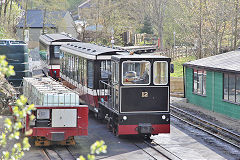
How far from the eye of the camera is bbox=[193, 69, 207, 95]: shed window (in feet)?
78.6

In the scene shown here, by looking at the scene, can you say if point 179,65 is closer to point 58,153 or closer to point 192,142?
point 192,142

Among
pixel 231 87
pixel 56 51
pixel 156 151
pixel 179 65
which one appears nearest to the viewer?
pixel 156 151

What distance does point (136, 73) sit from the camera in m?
15.2

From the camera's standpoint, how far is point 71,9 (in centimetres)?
10425

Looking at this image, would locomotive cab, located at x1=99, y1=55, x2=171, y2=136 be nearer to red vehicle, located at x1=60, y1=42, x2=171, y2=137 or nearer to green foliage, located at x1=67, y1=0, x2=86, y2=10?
red vehicle, located at x1=60, y1=42, x2=171, y2=137

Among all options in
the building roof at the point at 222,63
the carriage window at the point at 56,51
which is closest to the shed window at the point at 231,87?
the building roof at the point at 222,63

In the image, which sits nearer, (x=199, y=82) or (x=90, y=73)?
(x=90, y=73)

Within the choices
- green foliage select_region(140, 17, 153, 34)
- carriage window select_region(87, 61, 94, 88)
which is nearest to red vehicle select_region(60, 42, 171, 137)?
carriage window select_region(87, 61, 94, 88)

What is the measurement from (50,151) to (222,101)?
10065 mm

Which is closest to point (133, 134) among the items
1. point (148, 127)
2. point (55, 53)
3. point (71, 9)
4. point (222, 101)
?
point (148, 127)

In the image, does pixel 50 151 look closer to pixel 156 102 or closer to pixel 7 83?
pixel 156 102

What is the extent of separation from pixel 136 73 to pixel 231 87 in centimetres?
726

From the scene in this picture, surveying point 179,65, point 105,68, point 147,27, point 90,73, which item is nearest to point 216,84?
point 105,68

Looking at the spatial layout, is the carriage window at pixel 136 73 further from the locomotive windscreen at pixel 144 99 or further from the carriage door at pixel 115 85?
the carriage door at pixel 115 85
